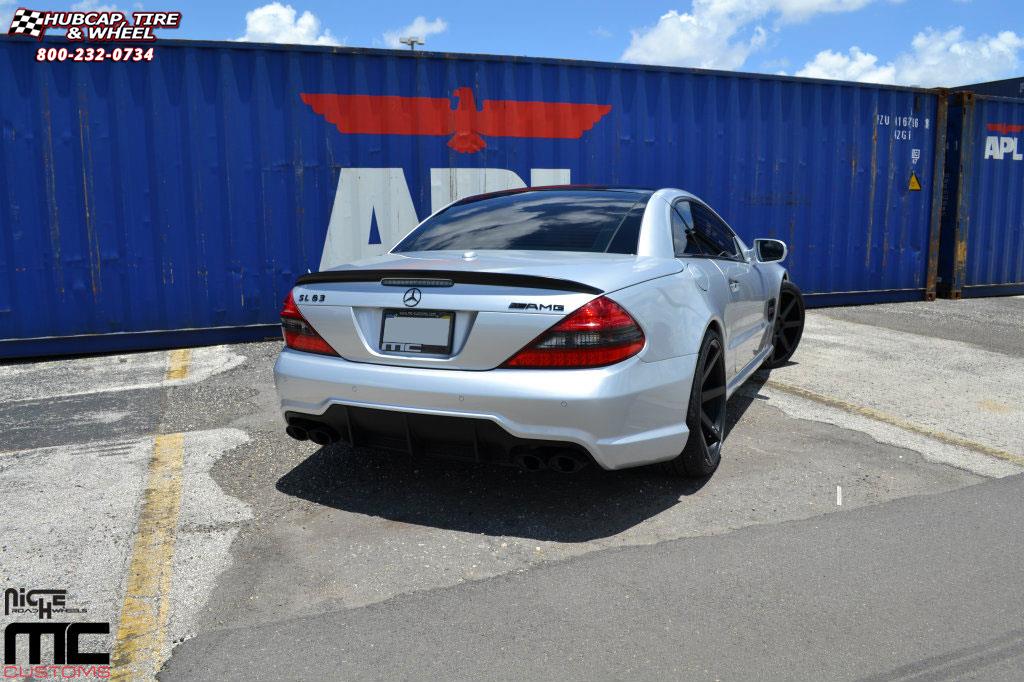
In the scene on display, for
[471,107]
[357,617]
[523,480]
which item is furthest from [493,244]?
[471,107]

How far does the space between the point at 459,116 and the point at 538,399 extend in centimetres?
574

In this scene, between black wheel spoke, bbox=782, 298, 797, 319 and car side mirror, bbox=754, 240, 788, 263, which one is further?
black wheel spoke, bbox=782, 298, 797, 319

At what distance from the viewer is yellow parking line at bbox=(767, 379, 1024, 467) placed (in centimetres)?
428

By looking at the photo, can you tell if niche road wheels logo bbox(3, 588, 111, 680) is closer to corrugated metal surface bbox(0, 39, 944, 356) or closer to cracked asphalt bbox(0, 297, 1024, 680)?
cracked asphalt bbox(0, 297, 1024, 680)

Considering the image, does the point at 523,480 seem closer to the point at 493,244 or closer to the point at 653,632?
the point at 493,244

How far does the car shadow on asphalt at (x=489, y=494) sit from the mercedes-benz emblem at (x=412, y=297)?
2.96 ft

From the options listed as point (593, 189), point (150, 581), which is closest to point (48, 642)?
point (150, 581)

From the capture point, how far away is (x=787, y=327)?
632 centimetres

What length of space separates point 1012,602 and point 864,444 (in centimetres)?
182

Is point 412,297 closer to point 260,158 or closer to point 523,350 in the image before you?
point 523,350

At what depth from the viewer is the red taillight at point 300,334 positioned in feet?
10.9

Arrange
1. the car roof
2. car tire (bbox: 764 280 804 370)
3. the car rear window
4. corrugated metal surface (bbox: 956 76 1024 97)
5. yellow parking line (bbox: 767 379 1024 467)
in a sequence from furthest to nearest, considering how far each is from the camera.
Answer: corrugated metal surface (bbox: 956 76 1024 97)
car tire (bbox: 764 280 804 370)
yellow parking line (bbox: 767 379 1024 467)
the car roof
the car rear window

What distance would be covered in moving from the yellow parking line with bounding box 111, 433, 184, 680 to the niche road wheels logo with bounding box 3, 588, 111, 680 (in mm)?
59

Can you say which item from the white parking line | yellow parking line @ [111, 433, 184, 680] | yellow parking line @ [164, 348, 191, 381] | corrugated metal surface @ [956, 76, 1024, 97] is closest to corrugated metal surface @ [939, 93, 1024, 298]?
the white parking line
